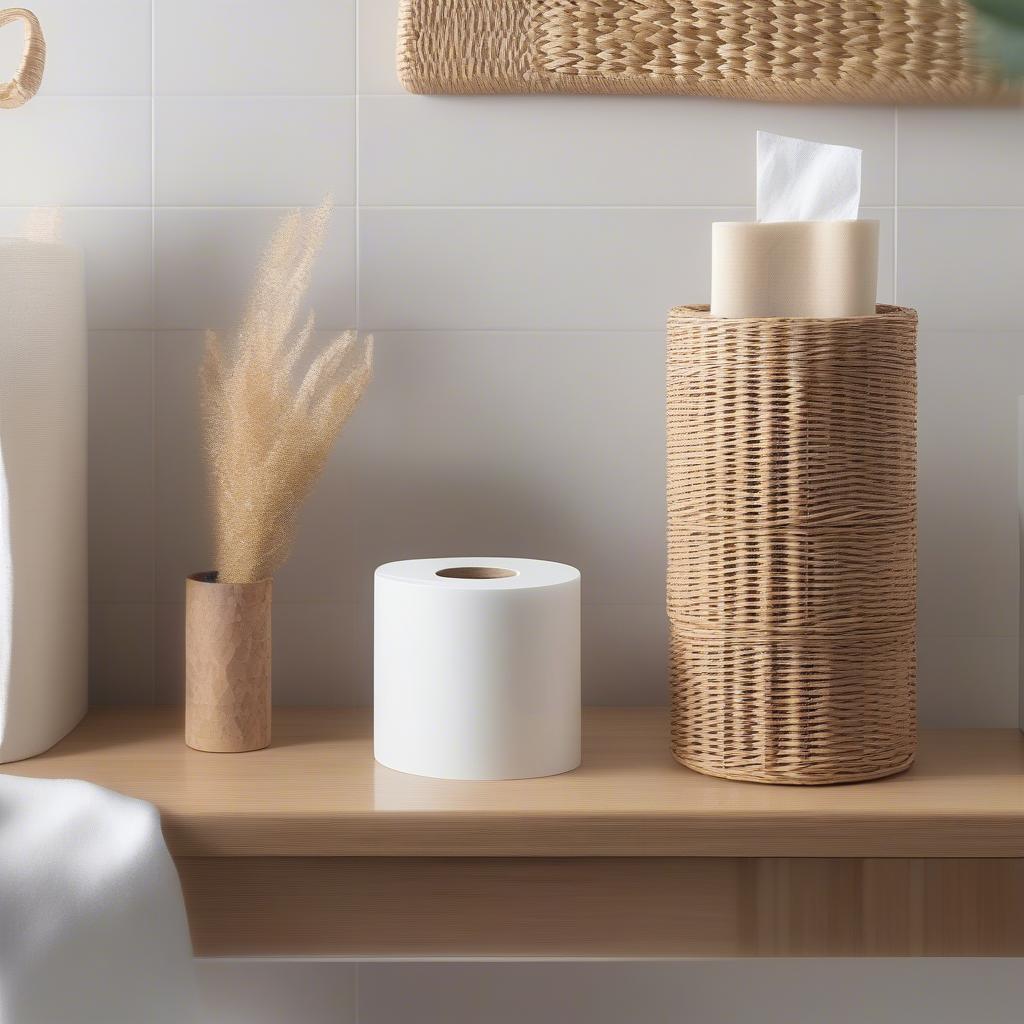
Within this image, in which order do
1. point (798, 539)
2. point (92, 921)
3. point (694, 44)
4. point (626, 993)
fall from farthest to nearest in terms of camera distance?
point (626, 993) → point (694, 44) → point (798, 539) → point (92, 921)

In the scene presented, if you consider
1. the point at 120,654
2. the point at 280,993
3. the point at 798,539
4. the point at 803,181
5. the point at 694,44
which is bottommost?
the point at 280,993

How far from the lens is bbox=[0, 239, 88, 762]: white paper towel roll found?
0.82 metres

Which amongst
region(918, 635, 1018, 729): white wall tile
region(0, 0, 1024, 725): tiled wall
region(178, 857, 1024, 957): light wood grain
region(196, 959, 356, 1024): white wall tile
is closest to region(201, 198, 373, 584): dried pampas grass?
region(0, 0, 1024, 725): tiled wall

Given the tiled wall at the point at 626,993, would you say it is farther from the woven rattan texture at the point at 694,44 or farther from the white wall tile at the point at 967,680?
the woven rattan texture at the point at 694,44

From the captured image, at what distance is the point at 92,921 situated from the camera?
67 cm

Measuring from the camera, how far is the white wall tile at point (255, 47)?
987 millimetres

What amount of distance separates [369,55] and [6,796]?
2.13ft

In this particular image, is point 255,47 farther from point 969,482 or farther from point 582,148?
point 969,482

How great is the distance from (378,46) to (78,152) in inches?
10.7

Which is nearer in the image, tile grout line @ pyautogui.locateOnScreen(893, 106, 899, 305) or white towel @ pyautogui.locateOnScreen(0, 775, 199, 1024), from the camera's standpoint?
white towel @ pyautogui.locateOnScreen(0, 775, 199, 1024)

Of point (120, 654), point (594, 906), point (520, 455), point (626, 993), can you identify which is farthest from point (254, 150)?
point (626, 993)

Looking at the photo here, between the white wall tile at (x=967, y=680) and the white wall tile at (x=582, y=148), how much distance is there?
1.28 feet

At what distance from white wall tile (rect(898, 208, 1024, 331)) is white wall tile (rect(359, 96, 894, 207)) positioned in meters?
0.05

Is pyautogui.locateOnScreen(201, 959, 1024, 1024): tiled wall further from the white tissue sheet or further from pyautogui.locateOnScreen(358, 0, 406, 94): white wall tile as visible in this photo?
pyautogui.locateOnScreen(358, 0, 406, 94): white wall tile
